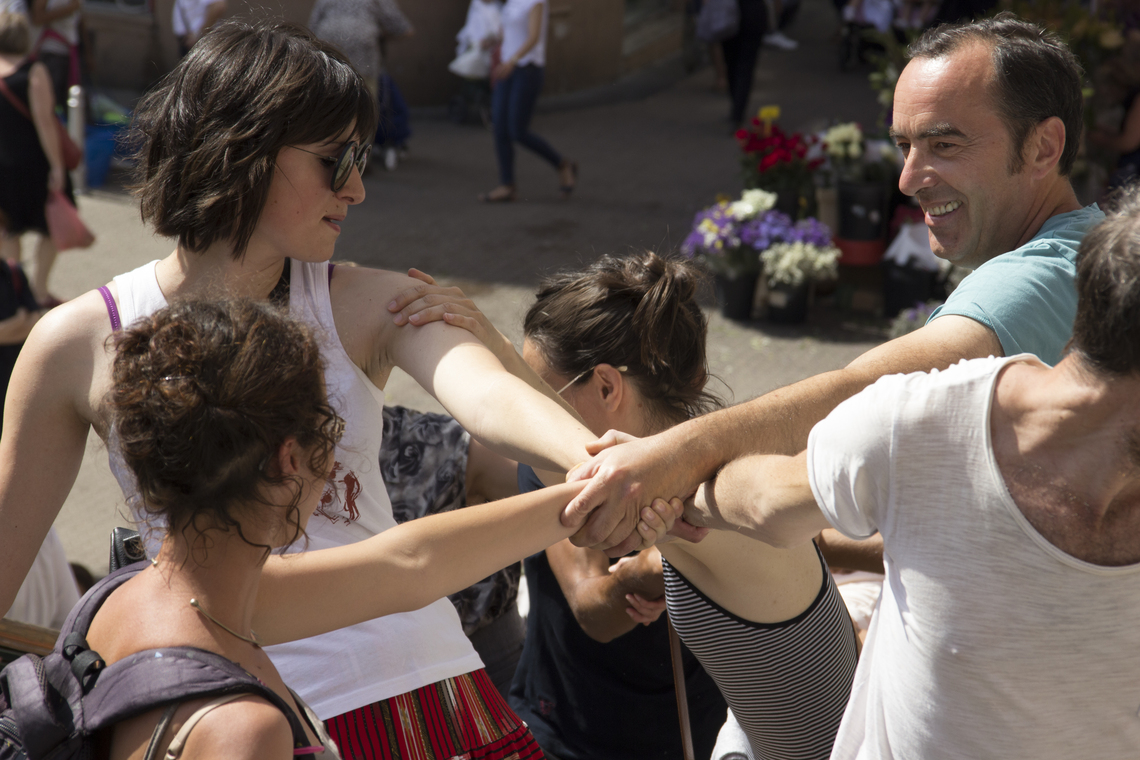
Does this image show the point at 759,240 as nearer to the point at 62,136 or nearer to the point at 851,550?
the point at 851,550

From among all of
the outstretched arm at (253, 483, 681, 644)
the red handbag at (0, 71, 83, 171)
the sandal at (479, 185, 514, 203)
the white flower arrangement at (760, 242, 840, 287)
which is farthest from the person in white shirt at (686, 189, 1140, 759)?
the sandal at (479, 185, 514, 203)

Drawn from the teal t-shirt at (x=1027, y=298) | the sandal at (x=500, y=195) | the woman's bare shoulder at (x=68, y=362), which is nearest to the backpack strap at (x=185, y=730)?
the woman's bare shoulder at (x=68, y=362)

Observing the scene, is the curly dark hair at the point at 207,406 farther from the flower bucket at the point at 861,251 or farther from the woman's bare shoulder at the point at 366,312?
the flower bucket at the point at 861,251

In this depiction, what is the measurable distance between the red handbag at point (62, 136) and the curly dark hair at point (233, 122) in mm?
5115

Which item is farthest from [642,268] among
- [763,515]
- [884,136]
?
[884,136]

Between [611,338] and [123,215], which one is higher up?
[611,338]

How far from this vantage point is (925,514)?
129 centimetres

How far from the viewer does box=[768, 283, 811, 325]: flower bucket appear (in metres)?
6.45

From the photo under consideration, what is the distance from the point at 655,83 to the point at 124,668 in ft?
41.7

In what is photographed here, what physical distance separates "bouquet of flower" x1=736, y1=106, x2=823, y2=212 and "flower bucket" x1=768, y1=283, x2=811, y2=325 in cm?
64

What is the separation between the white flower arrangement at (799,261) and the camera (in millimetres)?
6227

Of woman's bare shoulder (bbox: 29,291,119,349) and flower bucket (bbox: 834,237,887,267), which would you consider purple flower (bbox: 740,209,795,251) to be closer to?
flower bucket (bbox: 834,237,887,267)

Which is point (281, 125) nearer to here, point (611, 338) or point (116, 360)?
point (116, 360)

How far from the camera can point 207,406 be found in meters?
1.29
